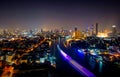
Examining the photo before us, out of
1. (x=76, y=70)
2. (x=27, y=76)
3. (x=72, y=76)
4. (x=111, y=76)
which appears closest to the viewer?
(x=27, y=76)

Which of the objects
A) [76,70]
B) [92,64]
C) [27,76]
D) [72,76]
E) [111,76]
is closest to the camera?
[27,76]

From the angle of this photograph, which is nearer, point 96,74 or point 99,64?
point 96,74

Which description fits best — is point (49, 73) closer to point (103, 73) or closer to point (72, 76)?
point (72, 76)

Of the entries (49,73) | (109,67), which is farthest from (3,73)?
(109,67)

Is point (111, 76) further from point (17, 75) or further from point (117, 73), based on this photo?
point (17, 75)

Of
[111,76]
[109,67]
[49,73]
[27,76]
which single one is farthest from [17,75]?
[109,67]

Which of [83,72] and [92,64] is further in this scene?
[92,64]

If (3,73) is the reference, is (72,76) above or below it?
below

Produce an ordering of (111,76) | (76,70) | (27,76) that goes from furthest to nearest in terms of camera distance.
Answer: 1. (76,70)
2. (111,76)
3. (27,76)
